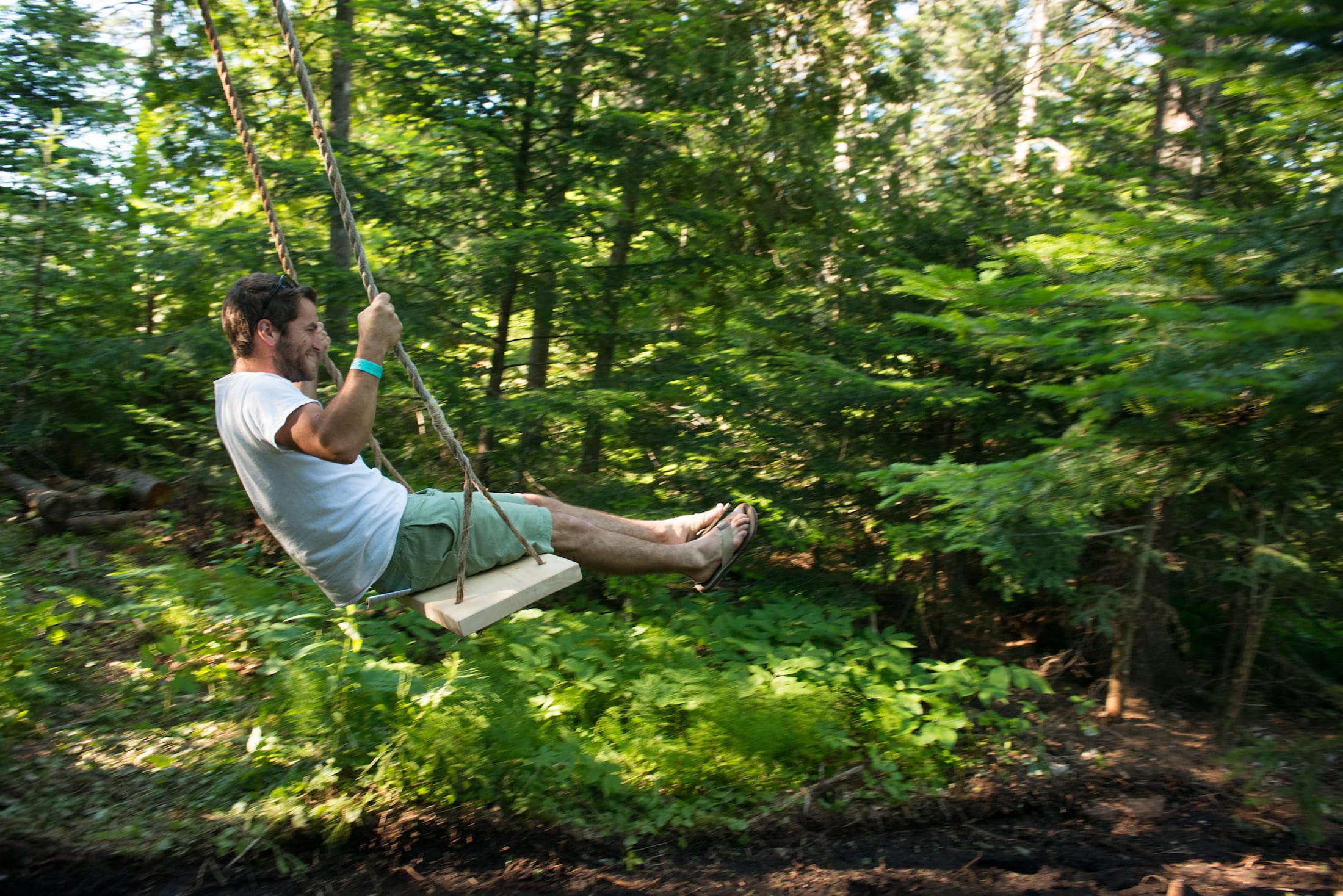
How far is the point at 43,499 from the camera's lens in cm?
626

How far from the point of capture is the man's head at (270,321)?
2980mm

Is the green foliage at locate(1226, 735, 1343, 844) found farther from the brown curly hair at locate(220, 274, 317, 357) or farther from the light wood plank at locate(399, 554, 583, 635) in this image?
the brown curly hair at locate(220, 274, 317, 357)

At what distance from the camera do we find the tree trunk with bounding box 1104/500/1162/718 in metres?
4.99

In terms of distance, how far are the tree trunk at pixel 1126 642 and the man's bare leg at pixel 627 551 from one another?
2.74 meters

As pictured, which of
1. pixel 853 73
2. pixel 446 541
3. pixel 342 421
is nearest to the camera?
Answer: pixel 342 421

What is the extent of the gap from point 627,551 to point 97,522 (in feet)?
15.9

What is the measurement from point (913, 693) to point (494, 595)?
252cm

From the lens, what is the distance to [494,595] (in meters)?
2.91

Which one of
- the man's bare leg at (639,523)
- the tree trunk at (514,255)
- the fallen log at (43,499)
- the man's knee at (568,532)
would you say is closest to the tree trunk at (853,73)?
the tree trunk at (514,255)

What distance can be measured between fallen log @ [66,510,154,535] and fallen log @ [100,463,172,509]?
22 centimetres

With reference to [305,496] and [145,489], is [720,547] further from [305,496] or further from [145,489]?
[145,489]

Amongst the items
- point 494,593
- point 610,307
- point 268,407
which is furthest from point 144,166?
point 494,593

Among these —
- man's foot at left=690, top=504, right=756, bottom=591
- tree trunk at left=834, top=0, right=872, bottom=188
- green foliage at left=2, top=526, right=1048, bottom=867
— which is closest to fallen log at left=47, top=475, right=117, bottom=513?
green foliage at left=2, top=526, right=1048, bottom=867

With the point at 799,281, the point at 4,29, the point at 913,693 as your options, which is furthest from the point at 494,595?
the point at 4,29
